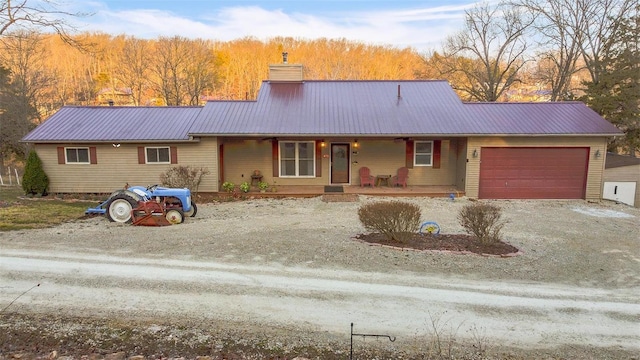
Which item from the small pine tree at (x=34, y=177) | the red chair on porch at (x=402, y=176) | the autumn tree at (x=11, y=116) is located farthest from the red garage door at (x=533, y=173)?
the autumn tree at (x=11, y=116)

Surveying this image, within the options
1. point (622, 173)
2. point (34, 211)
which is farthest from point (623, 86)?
point (34, 211)

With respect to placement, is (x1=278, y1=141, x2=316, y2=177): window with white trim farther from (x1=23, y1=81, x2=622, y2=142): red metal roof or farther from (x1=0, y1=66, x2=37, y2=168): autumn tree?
(x1=0, y1=66, x2=37, y2=168): autumn tree

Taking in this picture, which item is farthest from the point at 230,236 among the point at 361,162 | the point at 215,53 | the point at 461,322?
the point at 215,53

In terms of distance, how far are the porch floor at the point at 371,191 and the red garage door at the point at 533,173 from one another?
134cm

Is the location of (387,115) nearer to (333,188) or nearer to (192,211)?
(333,188)

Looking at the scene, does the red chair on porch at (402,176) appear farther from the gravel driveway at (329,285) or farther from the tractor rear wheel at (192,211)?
the tractor rear wheel at (192,211)

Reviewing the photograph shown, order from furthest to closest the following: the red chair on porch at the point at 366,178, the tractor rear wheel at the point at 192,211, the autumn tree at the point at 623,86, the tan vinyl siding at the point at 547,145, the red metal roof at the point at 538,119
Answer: the autumn tree at the point at 623,86
the red chair on porch at the point at 366,178
the tan vinyl siding at the point at 547,145
the red metal roof at the point at 538,119
the tractor rear wheel at the point at 192,211

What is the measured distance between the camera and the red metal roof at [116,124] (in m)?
14.1

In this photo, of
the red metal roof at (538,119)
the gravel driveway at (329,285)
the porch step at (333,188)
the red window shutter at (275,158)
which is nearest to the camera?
the gravel driveway at (329,285)

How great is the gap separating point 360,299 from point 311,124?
9886 mm

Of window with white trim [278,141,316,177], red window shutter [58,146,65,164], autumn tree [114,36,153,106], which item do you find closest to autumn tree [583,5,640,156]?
window with white trim [278,141,316,177]

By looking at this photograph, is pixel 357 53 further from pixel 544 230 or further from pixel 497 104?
pixel 544 230

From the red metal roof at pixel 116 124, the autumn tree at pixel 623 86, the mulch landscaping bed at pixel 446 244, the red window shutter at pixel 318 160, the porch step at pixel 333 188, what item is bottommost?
the mulch landscaping bed at pixel 446 244

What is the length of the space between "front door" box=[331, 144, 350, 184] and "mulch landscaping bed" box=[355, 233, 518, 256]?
23.0ft
